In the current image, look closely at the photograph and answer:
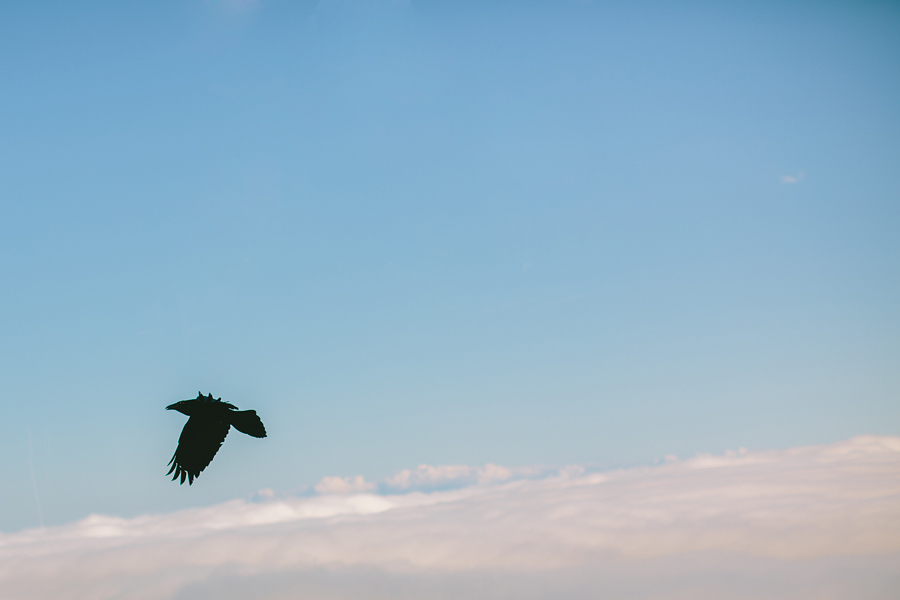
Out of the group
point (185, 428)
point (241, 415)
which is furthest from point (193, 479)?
point (241, 415)

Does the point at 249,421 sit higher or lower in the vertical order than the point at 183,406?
lower

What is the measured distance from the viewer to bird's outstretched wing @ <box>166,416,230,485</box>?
65.4ft

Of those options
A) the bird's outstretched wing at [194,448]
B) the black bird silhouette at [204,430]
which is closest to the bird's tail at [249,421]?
the black bird silhouette at [204,430]

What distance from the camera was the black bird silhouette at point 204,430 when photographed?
19000mm

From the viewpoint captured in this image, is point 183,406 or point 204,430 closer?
point 183,406

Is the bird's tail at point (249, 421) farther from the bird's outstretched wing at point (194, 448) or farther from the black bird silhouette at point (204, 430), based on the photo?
the bird's outstretched wing at point (194, 448)

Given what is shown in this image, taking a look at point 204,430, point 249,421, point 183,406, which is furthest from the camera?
point 204,430

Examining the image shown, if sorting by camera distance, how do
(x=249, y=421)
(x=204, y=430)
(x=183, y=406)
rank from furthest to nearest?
1. (x=204, y=430)
2. (x=249, y=421)
3. (x=183, y=406)

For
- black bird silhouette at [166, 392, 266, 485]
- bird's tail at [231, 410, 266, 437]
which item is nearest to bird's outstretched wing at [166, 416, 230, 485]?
black bird silhouette at [166, 392, 266, 485]

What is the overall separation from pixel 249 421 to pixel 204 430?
209cm

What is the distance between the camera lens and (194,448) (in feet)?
65.9

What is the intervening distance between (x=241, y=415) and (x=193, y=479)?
121 inches

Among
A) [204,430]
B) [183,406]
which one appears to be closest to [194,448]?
[204,430]

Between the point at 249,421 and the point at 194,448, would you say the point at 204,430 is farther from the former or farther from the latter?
the point at 249,421
